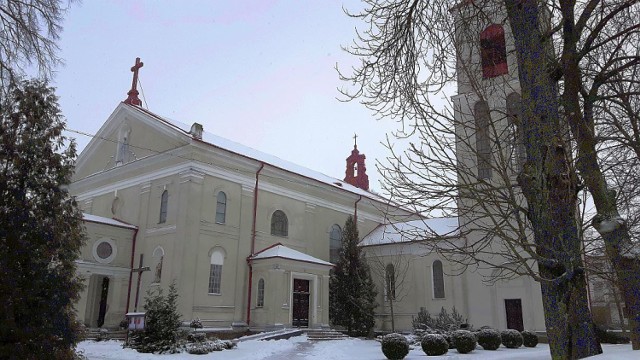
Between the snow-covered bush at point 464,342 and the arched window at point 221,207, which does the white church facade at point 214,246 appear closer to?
the arched window at point 221,207

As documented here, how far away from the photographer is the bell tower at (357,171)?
1767 inches

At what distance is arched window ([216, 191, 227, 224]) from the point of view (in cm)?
2498

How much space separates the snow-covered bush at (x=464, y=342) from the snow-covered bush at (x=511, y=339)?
2397mm

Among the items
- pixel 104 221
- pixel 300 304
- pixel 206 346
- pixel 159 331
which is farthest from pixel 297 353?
pixel 104 221

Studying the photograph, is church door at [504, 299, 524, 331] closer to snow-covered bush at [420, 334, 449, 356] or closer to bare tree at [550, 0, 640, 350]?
snow-covered bush at [420, 334, 449, 356]

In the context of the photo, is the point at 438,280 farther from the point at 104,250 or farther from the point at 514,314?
the point at 104,250

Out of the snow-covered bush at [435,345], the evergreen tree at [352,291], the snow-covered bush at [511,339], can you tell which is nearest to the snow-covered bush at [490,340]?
the snow-covered bush at [511,339]

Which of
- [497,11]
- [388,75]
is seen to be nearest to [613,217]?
[497,11]

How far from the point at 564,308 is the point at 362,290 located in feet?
75.6

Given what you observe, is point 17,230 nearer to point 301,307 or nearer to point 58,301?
point 58,301

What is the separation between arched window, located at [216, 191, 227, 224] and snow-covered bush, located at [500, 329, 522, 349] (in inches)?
545

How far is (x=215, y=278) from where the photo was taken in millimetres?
24078

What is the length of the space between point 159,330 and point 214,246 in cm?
702

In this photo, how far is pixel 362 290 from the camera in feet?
92.2
